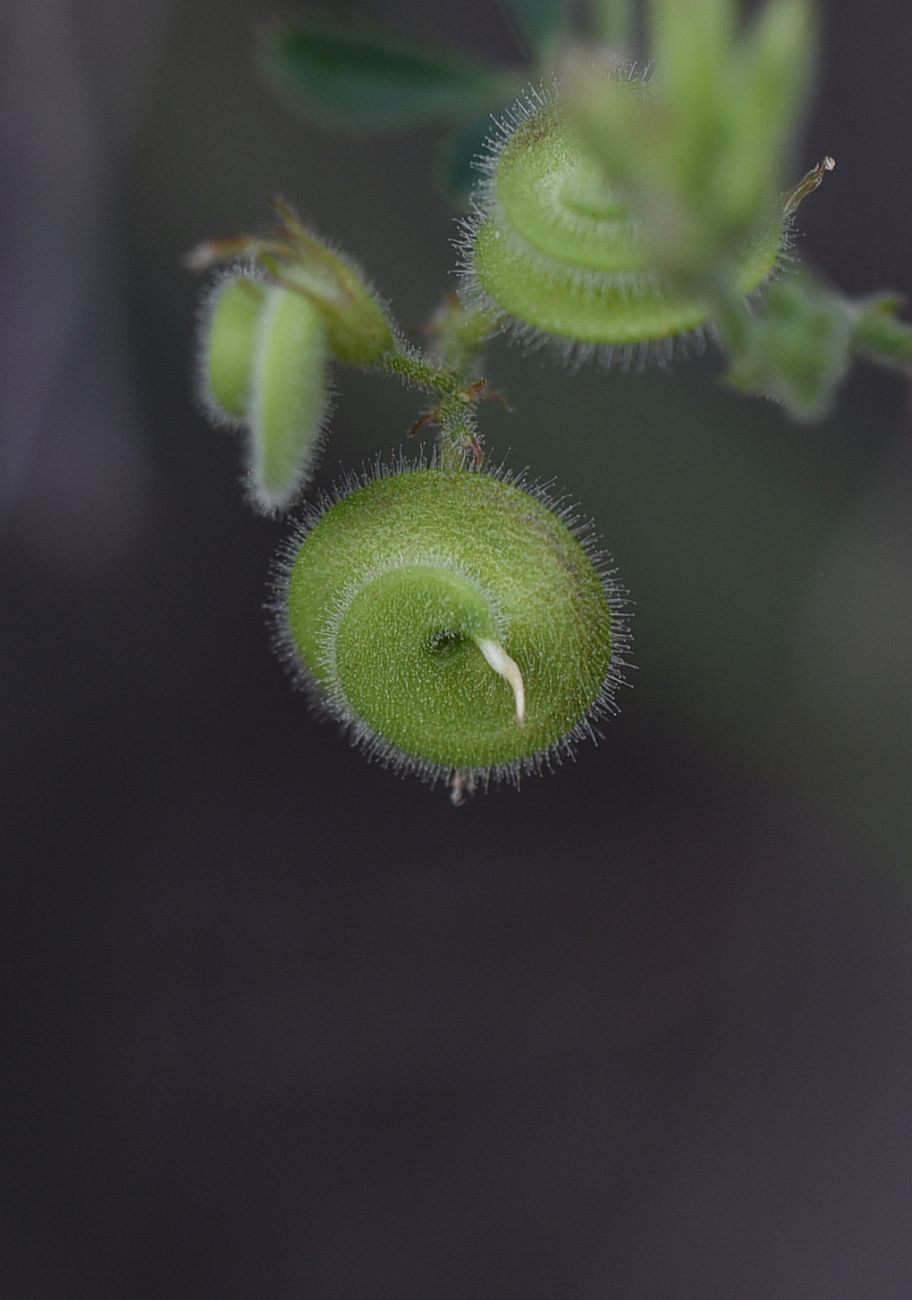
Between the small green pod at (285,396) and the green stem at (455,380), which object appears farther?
the green stem at (455,380)

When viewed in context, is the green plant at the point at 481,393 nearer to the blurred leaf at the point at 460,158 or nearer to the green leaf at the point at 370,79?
the blurred leaf at the point at 460,158

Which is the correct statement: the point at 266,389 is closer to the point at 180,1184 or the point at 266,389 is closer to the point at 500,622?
the point at 500,622

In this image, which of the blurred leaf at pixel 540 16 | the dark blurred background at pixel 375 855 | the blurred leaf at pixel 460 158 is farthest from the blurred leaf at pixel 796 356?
the dark blurred background at pixel 375 855

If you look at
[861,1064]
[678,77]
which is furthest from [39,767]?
[678,77]

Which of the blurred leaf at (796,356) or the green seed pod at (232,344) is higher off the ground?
the green seed pod at (232,344)

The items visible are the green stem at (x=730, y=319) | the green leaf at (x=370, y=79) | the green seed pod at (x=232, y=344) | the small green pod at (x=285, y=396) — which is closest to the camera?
the green stem at (x=730, y=319)

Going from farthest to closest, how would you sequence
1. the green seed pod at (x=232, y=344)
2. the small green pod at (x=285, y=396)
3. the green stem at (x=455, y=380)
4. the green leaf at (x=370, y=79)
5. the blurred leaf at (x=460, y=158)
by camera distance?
the green leaf at (x=370, y=79), the blurred leaf at (x=460, y=158), the green stem at (x=455, y=380), the green seed pod at (x=232, y=344), the small green pod at (x=285, y=396)

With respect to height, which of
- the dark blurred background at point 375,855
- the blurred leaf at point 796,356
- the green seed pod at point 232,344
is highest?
the dark blurred background at point 375,855

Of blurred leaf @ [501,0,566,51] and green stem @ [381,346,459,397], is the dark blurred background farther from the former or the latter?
green stem @ [381,346,459,397]
